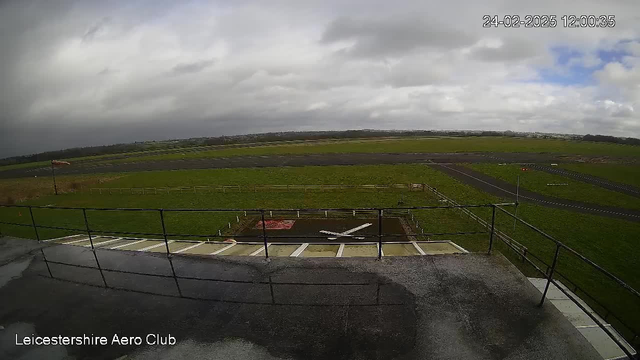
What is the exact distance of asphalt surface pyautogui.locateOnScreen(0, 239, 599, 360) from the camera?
3.71 m

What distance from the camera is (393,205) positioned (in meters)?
27.9

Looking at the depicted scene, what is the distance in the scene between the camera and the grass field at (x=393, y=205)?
53.2 feet

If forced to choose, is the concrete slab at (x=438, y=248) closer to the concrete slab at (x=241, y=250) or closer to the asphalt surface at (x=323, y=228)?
the asphalt surface at (x=323, y=228)

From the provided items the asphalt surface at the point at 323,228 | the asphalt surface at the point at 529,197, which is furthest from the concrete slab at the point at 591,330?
the asphalt surface at the point at 529,197

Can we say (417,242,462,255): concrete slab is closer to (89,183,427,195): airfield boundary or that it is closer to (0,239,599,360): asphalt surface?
(0,239,599,360): asphalt surface

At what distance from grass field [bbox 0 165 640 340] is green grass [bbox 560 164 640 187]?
23.8m

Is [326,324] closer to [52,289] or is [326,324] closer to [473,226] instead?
[52,289]

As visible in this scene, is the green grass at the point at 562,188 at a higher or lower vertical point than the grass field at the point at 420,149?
lower

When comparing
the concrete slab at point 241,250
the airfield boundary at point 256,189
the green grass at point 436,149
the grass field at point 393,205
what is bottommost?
the grass field at point 393,205

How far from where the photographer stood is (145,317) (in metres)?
4.48

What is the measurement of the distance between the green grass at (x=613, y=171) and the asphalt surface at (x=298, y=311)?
5025 centimetres

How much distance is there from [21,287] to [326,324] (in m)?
6.21

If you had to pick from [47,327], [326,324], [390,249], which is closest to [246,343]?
[326,324]

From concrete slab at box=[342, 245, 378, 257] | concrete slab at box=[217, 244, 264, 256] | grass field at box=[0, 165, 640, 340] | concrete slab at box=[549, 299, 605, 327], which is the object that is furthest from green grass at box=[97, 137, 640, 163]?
concrete slab at box=[549, 299, 605, 327]
